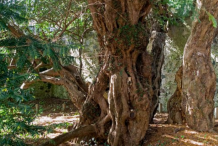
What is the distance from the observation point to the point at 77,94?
4965 mm

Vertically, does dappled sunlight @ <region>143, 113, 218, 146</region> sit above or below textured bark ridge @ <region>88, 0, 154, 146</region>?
below

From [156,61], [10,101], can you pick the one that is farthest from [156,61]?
[10,101]

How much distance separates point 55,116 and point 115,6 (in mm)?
4932

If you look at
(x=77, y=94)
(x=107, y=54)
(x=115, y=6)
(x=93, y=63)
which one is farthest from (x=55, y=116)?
(x=115, y=6)

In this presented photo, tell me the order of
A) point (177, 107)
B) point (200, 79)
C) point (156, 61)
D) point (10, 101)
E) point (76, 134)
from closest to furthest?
point (10, 101), point (76, 134), point (200, 79), point (177, 107), point (156, 61)

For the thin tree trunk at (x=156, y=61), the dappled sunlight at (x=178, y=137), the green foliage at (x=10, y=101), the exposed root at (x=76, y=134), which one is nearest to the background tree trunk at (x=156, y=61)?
the thin tree trunk at (x=156, y=61)

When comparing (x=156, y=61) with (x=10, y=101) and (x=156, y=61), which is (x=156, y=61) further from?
(x=10, y=101)

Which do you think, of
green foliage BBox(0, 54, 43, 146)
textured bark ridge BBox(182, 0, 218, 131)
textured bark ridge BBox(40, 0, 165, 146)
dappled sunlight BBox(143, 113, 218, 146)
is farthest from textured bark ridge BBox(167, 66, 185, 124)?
green foliage BBox(0, 54, 43, 146)

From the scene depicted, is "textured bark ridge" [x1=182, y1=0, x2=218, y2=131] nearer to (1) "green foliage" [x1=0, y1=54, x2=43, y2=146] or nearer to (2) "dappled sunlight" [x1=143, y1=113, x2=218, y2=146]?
(2) "dappled sunlight" [x1=143, y1=113, x2=218, y2=146]

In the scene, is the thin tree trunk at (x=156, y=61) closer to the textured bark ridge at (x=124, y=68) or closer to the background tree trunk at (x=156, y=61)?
the background tree trunk at (x=156, y=61)

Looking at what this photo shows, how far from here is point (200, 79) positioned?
14.6ft

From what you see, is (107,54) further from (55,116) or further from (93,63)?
(55,116)

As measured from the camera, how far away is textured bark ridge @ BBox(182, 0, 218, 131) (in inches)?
173

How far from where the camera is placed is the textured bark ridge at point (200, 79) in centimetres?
439
